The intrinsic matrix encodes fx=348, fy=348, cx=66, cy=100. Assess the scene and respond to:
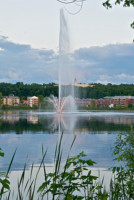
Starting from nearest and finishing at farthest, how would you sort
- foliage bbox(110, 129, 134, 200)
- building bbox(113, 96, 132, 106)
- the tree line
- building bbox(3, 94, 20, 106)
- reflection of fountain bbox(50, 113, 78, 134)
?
foliage bbox(110, 129, 134, 200) → reflection of fountain bbox(50, 113, 78, 134) → the tree line → building bbox(113, 96, 132, 106) → building bbox(3, 94, 20, 106)

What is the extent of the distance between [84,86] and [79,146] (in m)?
103

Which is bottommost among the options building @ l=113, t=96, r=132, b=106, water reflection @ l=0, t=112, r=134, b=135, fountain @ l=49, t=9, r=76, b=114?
water reflection @ l=0, t=112, r=134, b=135

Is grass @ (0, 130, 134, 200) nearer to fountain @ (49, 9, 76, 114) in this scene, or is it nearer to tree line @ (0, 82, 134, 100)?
fountain @ (49, 9, 76, 114)

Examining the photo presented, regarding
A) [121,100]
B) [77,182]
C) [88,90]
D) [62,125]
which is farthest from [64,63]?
[121,100]

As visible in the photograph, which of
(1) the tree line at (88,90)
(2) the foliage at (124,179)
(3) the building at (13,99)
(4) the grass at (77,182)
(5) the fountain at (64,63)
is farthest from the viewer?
(3) the building at (13,99)

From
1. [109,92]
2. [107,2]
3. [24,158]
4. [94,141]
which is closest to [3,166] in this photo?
[24,158]

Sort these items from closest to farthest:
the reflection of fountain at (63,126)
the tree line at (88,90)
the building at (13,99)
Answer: the reflection of fountain at (63,126) → the tree line at (88,90) → the building at (13,99)

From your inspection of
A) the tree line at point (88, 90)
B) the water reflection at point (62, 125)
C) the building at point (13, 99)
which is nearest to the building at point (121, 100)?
the tree line at point (88, 90)

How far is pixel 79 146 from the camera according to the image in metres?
14.3

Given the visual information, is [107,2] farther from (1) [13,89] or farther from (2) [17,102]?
(2) [17,102]

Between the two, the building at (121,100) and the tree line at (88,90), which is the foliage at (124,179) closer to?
the tree line at (88,90)

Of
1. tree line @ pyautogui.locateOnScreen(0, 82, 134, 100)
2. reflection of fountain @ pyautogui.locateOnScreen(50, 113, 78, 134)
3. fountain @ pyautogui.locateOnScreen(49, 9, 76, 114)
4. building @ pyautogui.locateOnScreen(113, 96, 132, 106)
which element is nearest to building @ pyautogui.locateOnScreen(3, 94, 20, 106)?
tree line @ pyautogui.locateOnScreen(0, 82, 134, 100)

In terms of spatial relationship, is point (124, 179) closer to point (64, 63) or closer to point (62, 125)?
point (62, 125)

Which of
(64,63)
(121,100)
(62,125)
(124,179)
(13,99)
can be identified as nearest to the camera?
(124,179)
